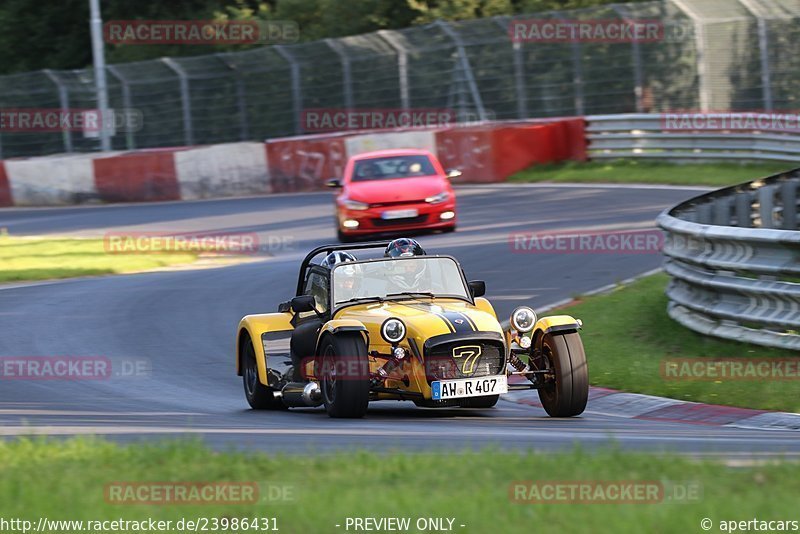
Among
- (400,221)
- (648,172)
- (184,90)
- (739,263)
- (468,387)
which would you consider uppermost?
(184,90)

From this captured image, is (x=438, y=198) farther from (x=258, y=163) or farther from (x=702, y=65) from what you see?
(x=258, y=163)

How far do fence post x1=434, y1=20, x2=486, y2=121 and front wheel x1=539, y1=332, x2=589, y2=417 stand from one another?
2404cm

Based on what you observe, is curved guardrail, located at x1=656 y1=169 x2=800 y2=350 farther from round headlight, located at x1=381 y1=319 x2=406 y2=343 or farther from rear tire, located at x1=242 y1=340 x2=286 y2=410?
rear tire, located at x1=242 y1=340 x2=286 y2=410

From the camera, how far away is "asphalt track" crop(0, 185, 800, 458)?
8625 mm

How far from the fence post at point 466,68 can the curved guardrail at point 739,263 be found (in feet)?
64.1

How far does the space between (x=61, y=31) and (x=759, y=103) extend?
120 feet

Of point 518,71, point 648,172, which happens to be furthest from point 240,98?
point 648,172

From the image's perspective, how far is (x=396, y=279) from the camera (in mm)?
11312

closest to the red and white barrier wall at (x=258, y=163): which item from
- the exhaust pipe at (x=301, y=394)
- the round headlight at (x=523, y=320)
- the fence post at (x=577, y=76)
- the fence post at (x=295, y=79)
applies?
the fence post at (x=577, y=76)

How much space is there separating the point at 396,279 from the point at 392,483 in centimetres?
494

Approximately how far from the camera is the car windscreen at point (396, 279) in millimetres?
11180

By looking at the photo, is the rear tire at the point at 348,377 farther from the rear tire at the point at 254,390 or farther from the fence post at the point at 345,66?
the fence post at the point at 345,66

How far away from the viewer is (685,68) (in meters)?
29.5

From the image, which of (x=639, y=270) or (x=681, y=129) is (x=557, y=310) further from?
(x=681, y=129)
